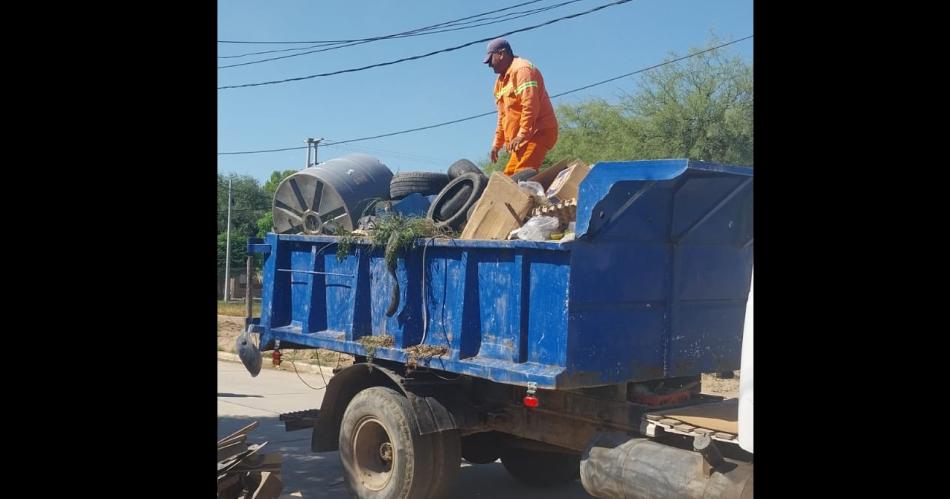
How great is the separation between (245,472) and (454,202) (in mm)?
2288

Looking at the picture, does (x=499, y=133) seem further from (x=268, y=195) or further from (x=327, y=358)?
(x=268, y=195)

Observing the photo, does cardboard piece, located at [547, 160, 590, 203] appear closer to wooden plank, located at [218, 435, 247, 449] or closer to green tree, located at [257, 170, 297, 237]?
wooden plank, located at [218, 435, 247, 449]

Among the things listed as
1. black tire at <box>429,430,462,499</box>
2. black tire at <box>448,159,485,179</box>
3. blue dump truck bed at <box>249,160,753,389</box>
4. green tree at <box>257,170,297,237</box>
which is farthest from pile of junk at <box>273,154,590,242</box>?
green tree at <box>257,170,297,237</box>

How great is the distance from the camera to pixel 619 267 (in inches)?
201

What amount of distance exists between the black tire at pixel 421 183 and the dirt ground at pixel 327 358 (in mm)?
1946

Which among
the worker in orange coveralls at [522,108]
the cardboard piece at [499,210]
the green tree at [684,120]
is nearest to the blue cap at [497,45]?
the worker in orange coveralls at [522,108]

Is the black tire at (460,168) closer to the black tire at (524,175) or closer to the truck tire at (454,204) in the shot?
the black tire at (524,175)

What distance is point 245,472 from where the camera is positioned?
554 cm

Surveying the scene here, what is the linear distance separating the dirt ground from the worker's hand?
2.34 meters

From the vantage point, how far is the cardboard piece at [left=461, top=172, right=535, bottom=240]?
557 cm

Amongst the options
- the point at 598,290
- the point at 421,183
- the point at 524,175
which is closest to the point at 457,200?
the point at 524,175
